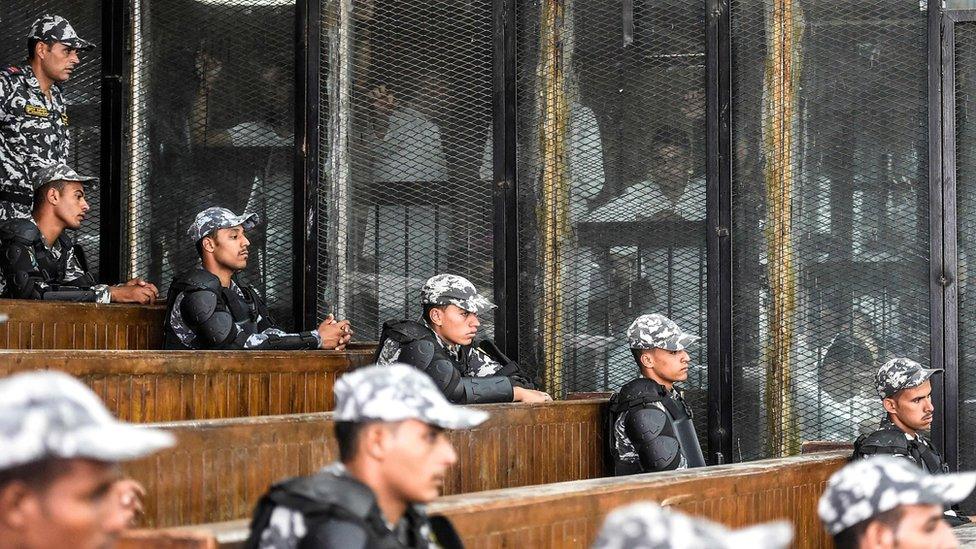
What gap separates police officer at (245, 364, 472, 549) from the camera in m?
2.57

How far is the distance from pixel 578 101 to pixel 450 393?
1.85 metres

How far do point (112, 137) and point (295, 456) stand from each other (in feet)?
10.9

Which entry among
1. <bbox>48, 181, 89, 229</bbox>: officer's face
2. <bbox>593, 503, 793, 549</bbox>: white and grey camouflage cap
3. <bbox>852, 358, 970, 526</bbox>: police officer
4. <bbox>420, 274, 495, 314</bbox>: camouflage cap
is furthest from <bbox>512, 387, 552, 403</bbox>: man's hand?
<bbox>593, 503, 793, 549</bbox>: white and grey camouflage cap

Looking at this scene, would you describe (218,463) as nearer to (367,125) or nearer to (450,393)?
(450,393)

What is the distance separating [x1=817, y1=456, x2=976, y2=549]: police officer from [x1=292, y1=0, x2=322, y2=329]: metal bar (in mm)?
4133

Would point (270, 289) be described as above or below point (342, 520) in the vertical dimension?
above

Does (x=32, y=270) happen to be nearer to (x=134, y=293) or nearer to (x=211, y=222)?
(x=134, y=293)

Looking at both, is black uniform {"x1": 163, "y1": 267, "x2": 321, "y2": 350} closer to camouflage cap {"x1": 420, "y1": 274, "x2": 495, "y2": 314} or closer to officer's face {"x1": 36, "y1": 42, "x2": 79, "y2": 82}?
camouflage cap {"x1": 420, "y1": 274, "x2": 495, "y2": 314}

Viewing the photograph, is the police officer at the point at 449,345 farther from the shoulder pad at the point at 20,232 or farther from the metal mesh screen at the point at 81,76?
the metal mesh screen at the point at 81,76

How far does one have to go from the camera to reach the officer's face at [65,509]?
193cm

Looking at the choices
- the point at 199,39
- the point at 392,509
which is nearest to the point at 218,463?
the point at 392,509

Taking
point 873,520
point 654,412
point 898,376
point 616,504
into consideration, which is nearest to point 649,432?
point 654,412

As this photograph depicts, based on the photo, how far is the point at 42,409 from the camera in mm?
1936

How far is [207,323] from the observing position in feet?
18.7
